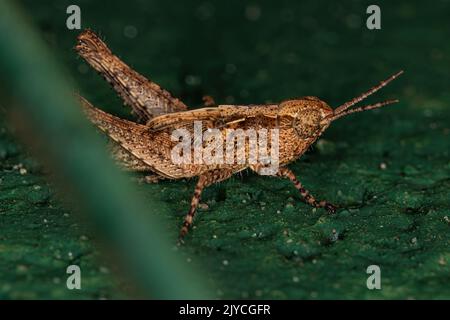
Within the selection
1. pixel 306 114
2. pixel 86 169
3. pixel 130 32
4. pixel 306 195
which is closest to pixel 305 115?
pixel 306 114

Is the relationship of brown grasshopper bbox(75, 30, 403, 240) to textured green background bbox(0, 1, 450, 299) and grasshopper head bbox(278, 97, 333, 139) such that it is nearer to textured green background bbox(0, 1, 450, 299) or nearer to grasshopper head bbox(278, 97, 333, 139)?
grasshopper head bbox(278, 97, 333, 139)

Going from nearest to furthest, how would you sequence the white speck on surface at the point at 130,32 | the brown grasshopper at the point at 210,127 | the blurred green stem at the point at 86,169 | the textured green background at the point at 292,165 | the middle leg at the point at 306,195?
the blurred green stem at the point at 86,169 < the textured green background at the point at 292,165 < the middle leg at the point at 306,195 < the brown grasshopper at the point at 210,127 < the white speck on surface at the point at 130,32

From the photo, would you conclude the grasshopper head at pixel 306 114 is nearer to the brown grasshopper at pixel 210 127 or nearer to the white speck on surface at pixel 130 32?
the brown grasshopper at pixel 210 127

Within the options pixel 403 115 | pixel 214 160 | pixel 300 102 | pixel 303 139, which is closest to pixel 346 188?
pixel 303 139

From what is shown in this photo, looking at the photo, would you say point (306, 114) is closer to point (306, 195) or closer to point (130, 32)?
point (306, 195)

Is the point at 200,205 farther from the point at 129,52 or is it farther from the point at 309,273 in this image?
the point at 129,52

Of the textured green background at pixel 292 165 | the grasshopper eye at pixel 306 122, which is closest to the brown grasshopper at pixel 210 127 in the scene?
the grasshopper eye at pixel 306 122
